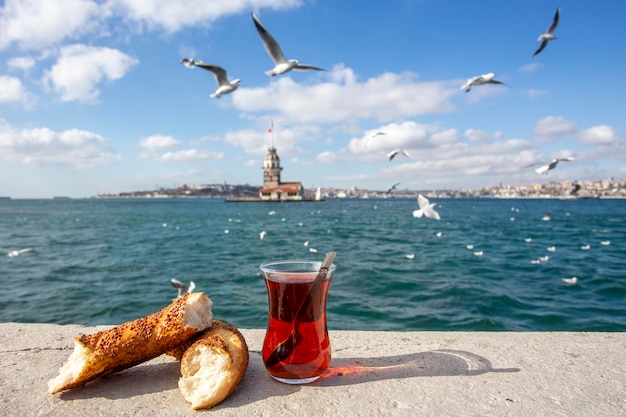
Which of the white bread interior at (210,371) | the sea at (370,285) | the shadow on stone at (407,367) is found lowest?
the sea at (370,285)

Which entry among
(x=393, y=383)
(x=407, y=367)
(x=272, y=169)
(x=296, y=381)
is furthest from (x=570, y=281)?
(x=272, y=169)

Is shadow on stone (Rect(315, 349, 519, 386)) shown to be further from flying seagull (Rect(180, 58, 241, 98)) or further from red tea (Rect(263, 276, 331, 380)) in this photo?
flying seagull (Rect(180, 58, 241, 98))

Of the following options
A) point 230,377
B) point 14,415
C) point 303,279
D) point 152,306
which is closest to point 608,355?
point 303,279

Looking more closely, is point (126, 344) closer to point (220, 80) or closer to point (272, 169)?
point (220, 80)

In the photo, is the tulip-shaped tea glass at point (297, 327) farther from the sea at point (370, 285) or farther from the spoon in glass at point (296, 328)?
the sea at point (370, 285)

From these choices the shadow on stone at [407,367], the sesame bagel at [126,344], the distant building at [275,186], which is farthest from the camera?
the distant building at [275,186]

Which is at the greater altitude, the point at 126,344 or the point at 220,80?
the point at 220,80

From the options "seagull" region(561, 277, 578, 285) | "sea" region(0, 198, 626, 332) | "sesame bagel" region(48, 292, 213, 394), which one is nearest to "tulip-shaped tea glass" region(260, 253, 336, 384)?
"sesame bagel" region(48, 292, 213, 394)

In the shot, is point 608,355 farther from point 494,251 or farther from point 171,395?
point 494,251

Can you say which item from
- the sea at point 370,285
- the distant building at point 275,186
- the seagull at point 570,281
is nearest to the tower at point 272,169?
the distant building at point 275,186
